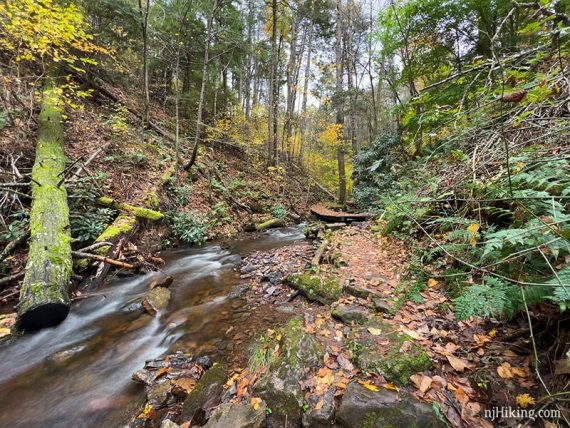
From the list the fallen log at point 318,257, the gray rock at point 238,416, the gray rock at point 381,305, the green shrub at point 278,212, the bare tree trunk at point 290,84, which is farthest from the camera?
the bare tree trunk at point 290,84

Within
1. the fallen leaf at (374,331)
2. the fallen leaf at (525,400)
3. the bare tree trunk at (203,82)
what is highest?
the bare tree trunk at (203,82)

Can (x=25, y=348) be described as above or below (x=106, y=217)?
below

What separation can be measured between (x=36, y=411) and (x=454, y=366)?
435 centimetres

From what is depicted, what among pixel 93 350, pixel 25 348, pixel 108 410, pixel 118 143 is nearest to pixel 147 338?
pixel 93 350

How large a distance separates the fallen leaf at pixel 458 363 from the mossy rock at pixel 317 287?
1.80m

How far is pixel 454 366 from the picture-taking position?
2.27 m

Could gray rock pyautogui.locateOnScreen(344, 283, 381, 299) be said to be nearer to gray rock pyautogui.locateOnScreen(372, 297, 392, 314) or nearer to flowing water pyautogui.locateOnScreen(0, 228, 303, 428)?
gray rock pyautogui.locateOnScreen(372, 297, 392, 314)

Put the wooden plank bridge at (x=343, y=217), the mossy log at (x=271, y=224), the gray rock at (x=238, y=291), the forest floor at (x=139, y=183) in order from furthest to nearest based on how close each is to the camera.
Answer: the mossy log at (x=271, y=224)
the wooden plank bridge at (x=343, y=217)
the forest floor at (x=139, y=183)
the gray rock at (x=238, y=291)

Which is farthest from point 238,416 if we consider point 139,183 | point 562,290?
point 139,183

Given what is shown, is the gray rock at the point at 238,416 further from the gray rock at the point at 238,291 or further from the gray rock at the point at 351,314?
the gray rock at the point at 238,291

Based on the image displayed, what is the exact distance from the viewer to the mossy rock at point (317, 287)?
13.4ft

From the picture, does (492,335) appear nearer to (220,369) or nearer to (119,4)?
(220,369)

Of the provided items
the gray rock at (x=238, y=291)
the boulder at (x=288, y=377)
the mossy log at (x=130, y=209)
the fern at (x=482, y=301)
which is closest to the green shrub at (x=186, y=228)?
the mossy log at (x=130, y=209)

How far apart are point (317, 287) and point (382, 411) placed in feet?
8.03
